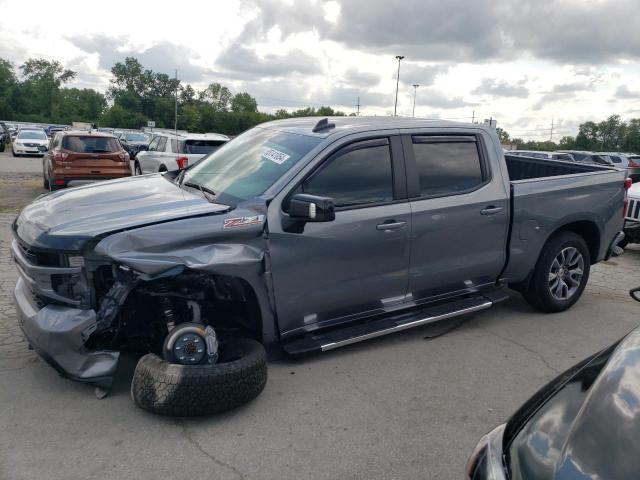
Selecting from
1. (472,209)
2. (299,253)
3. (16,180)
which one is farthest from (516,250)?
(16,180)

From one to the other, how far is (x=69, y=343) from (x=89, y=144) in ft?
34.9

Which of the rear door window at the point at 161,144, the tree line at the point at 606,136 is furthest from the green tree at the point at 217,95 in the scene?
the rear door window at the point at 161,144

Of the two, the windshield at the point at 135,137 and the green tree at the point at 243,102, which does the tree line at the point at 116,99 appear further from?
the windshield at the point at 135,137

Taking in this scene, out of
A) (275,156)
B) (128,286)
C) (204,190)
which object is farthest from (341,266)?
(128,286)

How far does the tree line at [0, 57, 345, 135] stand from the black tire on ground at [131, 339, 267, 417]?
283ft

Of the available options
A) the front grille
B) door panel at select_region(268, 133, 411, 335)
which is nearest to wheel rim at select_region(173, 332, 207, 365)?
door panel at select_region(268, 133, 411, 335)

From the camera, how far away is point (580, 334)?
203 inches

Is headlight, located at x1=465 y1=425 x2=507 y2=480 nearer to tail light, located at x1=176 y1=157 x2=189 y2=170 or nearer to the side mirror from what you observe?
the side mirror

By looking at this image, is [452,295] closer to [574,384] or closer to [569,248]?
[569,248]

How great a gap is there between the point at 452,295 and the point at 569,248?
154 cm

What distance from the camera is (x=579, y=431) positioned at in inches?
64.8

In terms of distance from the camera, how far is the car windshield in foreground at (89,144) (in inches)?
498

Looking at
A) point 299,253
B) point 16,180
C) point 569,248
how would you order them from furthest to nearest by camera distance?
point 16,180, point 569,248, point 299,253

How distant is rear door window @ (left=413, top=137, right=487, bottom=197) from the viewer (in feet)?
15.2
